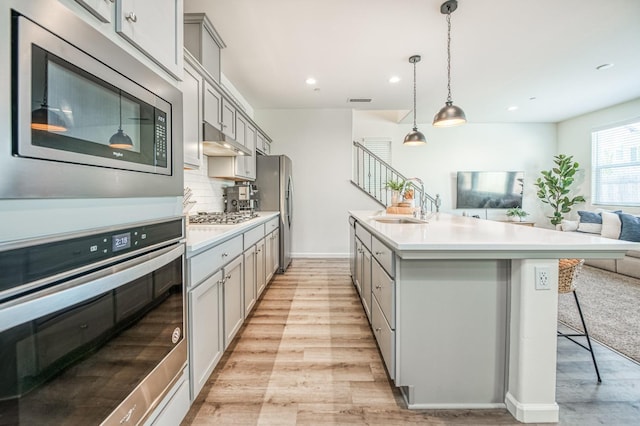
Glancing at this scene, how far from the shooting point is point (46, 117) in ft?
2.11

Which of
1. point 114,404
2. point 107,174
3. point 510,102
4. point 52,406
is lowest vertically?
point 114,404

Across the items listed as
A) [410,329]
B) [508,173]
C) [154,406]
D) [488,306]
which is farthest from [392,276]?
[508,173]

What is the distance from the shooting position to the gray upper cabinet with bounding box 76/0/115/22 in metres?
0.77

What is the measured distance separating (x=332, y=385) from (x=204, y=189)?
2.53 meters

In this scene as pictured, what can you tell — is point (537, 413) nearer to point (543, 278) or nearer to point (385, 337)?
point (543, 278)

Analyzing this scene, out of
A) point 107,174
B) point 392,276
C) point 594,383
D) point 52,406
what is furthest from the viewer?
point 594,383

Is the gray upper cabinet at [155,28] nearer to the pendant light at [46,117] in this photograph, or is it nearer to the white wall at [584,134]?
the pendant light at [46,117]

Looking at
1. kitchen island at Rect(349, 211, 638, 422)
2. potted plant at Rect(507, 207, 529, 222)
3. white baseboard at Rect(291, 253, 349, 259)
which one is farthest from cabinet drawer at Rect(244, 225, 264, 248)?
potted plant at Rect(507, 207, 529, 222)

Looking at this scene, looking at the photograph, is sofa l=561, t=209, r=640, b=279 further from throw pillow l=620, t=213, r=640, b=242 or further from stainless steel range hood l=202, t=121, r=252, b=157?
stainless steel range hood l=202, t=121, r=252, b=157

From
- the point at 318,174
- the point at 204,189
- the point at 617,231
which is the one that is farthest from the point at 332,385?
the point at 617,231

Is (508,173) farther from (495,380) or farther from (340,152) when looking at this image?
(495,380)

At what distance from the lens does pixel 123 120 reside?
896 mm

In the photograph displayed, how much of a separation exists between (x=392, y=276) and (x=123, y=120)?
4.67ft

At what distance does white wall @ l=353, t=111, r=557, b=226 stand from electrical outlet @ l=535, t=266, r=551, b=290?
222 inches
